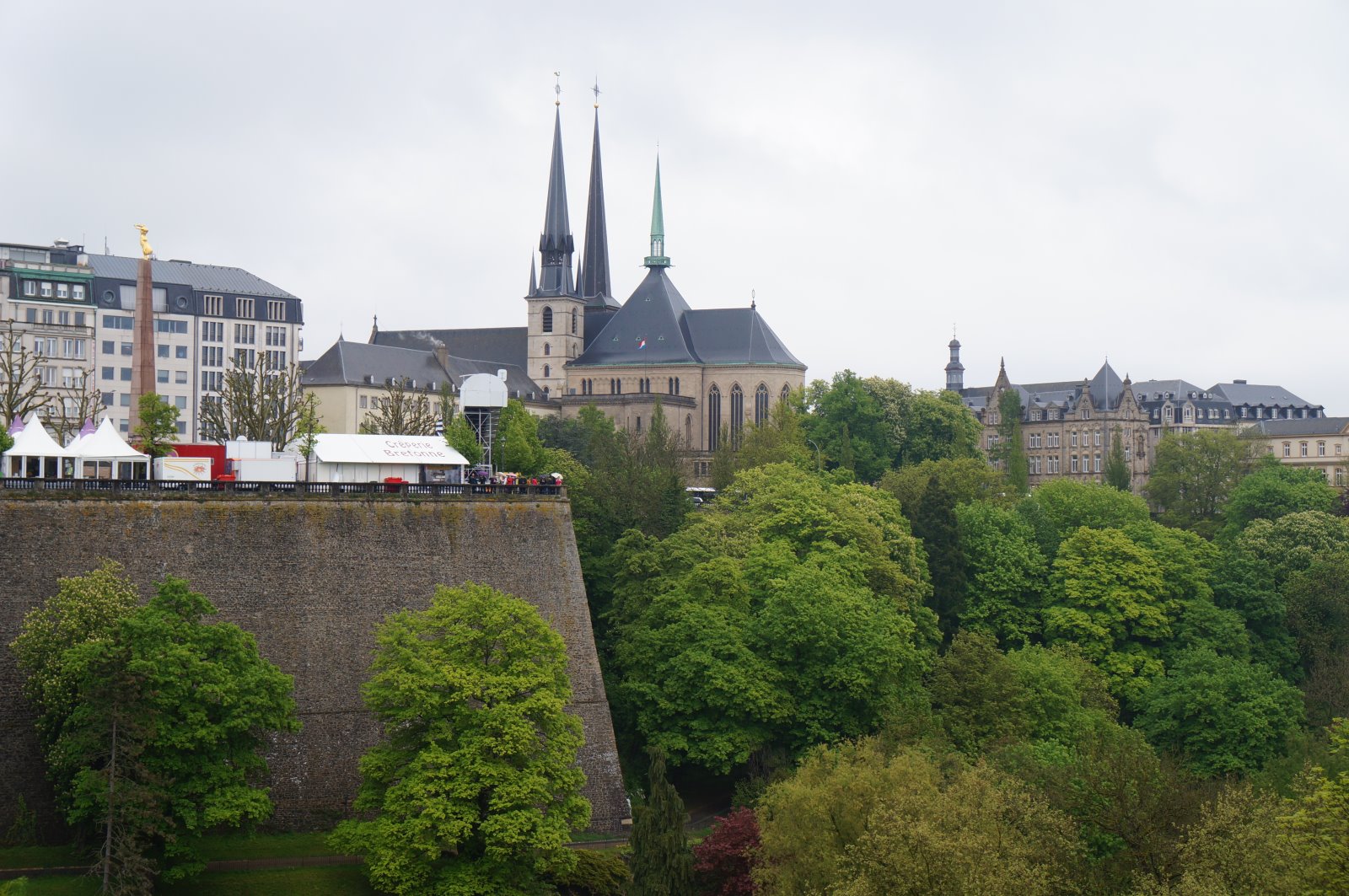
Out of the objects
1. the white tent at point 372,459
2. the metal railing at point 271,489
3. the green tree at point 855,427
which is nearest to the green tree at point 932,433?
the green tree at point 855,427

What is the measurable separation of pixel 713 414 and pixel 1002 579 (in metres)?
62.4

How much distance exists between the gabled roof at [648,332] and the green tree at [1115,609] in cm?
6333

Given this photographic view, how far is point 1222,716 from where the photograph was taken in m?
62.4

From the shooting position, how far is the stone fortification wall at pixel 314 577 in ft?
159

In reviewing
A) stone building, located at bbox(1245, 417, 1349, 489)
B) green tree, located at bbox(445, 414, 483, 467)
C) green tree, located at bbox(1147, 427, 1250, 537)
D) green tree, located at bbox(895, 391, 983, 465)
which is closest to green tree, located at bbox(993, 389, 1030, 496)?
green tree, located at bbox(895, 391, 983, 465)

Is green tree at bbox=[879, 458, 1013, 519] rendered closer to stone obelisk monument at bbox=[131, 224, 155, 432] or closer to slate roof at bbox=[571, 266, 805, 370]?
stone obelisk monument at bbox=[131, 224, 155, 432]

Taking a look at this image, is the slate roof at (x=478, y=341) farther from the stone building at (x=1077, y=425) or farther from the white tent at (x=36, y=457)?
the white tent at (x=36, y=457)

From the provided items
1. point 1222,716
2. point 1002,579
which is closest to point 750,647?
point 1222,716

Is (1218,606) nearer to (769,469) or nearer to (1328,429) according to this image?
(769,469)

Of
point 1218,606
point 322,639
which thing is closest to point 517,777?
point 322,639

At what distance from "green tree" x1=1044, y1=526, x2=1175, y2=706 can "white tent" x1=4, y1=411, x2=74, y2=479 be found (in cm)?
4098

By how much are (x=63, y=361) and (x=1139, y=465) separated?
9504 centimetres

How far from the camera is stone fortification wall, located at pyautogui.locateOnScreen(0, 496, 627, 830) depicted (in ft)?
159

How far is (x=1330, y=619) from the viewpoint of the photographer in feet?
249
